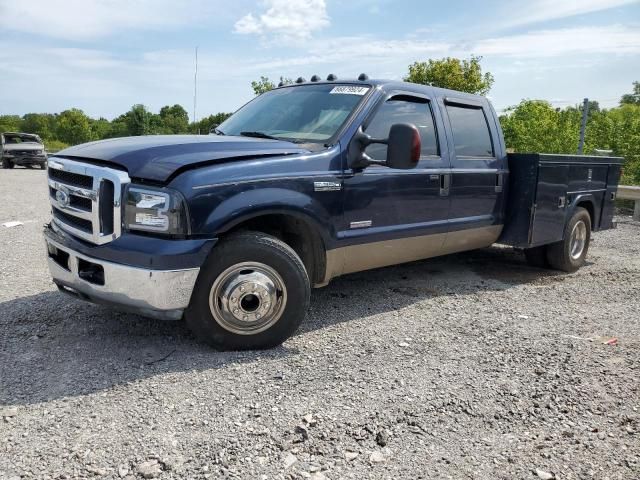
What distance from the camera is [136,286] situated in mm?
3125

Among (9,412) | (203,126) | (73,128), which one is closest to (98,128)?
(73,128)

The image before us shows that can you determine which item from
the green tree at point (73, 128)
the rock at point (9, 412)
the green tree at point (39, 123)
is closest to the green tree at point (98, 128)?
the green tree at point (73, 128)

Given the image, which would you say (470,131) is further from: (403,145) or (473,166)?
(403,145)

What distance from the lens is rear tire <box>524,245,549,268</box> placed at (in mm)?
6262

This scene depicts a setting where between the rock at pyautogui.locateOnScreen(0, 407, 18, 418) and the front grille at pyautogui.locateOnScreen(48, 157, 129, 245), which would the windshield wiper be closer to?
the front grille at pyautogui.locateOnScreen(48, 157, 129, 245)

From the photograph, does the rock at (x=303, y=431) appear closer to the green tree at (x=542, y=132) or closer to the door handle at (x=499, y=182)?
the door handle at (x=499, y=182)

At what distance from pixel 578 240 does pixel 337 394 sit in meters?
4.75

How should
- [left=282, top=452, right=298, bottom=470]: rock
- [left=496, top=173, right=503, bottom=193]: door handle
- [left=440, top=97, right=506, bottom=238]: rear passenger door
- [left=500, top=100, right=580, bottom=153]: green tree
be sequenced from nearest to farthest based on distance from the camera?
[left=282, top=452, right=298, bottom=470]: rock → [left=440, top=97, right=506, bottom=238]: rear passenger door → [left=496, top=173, right=503, bottom=193]: door handle → [left=500, top=100, right=580, bottom=153]: green tree

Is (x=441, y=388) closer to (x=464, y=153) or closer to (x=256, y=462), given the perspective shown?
(x=256, y=462)

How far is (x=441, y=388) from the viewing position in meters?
3.12

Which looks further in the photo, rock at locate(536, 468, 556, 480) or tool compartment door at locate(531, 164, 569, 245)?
tool compartment door at locate(531, 164, 569, 245)

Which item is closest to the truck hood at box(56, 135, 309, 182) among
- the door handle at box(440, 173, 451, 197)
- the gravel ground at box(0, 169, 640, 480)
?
the gravel ground at box(0, 169, 640, 480)

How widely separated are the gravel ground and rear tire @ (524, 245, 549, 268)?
1408 millimetres

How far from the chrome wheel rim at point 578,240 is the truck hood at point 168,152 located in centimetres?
414
